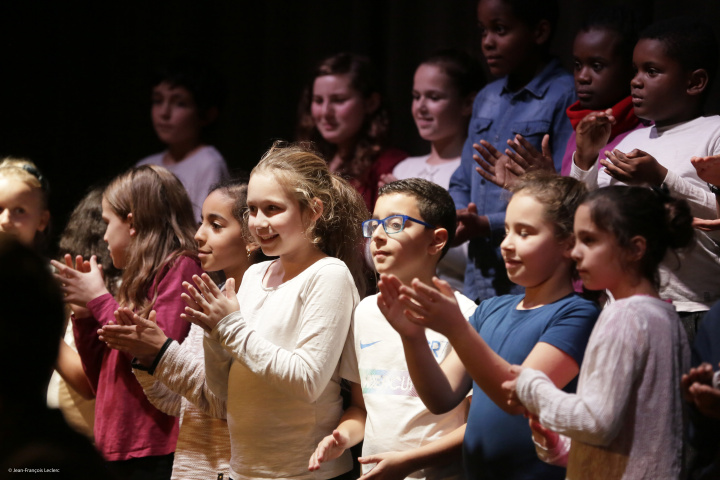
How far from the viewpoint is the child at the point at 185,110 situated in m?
4.56

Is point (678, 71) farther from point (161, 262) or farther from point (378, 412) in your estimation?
point (161, 262)

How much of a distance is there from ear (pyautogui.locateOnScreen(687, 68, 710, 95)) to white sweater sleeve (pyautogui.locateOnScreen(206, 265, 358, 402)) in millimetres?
1299

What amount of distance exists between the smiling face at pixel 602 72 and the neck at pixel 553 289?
3.87ft

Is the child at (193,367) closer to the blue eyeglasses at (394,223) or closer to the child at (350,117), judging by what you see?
the blue eyeglasses at (394,223)

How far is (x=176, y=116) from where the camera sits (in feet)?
15.2

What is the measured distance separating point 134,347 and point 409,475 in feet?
3.20

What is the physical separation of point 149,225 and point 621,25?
193 centimetres

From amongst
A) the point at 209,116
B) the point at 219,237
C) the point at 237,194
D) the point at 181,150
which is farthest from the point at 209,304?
the point at 209,116

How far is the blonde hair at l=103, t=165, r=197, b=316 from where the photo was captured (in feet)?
9.86

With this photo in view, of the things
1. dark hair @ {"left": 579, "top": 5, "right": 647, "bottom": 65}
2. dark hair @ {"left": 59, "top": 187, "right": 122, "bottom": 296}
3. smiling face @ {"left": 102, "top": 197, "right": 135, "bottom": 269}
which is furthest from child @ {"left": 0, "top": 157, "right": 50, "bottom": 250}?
dark hair @ {"left": 579, "top": 5, "right": 647, "bottom": 65}

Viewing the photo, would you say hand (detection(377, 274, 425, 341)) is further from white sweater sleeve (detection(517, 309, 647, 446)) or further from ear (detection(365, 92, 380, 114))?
ear (detection(365, 92, 380, 114))

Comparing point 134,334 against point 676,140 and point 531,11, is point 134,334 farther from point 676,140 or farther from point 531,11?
point 531,11

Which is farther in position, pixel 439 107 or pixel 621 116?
pixel 439 107

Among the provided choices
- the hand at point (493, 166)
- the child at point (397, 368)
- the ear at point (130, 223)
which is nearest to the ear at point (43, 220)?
the ear at point (130, 223)
